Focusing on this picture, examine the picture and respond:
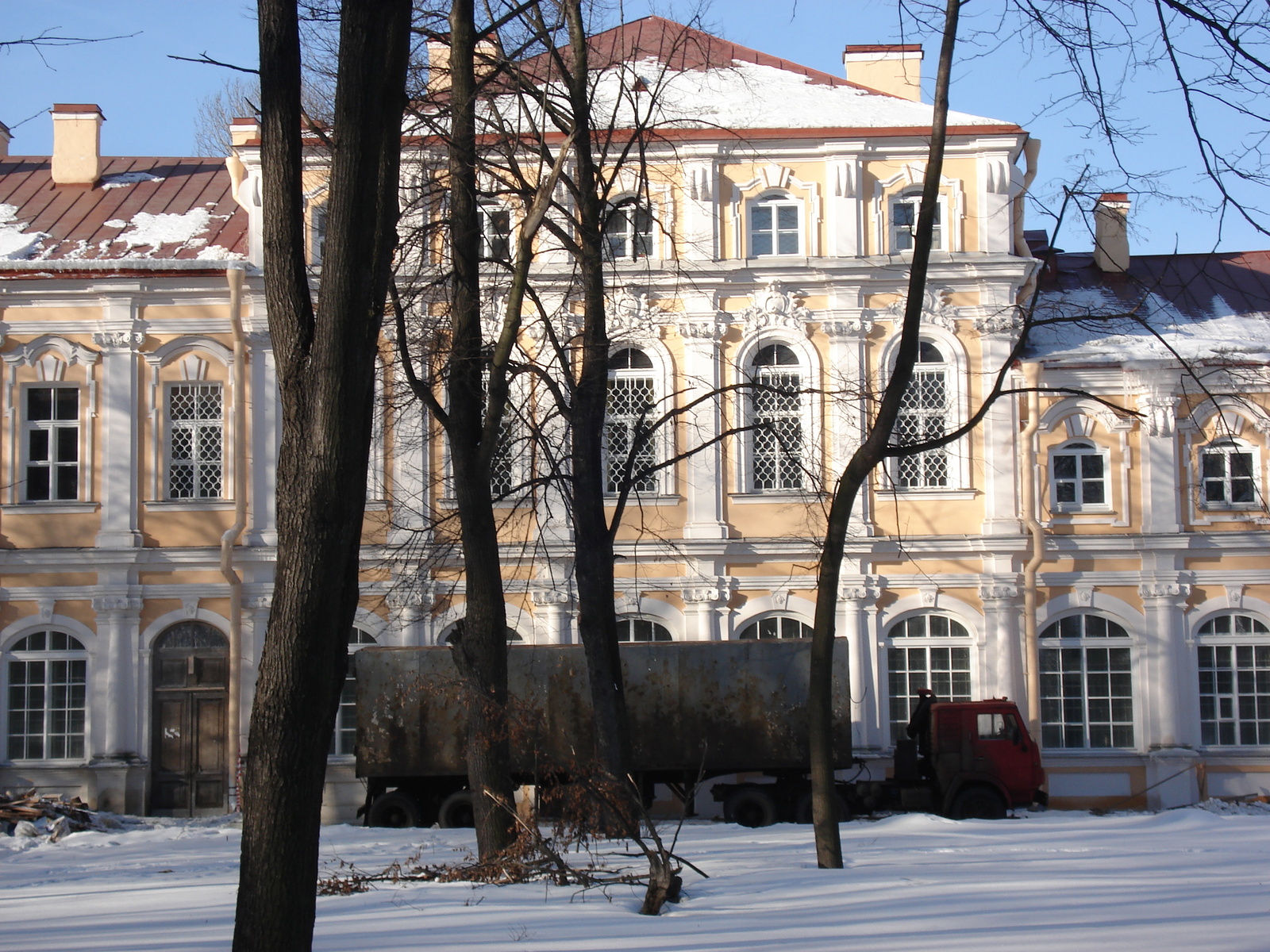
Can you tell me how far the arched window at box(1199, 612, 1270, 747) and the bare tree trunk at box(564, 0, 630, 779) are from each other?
12.2 metres

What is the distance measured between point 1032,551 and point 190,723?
1440 cm

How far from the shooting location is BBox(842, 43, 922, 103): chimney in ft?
80.8

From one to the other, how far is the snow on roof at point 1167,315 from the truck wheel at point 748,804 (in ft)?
29.2

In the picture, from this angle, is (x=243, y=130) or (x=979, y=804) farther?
(x=243, y=130)

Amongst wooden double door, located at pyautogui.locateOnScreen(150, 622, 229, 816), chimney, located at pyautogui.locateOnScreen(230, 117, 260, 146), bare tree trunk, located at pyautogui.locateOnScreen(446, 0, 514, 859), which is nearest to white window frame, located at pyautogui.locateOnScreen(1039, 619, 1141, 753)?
bare tree trunk, located at pyautogui.locateOnScreen(446, 0, 514, 859)

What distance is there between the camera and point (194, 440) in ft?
73.7

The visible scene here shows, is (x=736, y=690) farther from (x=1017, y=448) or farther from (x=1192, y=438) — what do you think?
(x=1192, y=438)

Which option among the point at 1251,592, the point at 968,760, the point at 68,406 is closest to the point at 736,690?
the point at 968,760

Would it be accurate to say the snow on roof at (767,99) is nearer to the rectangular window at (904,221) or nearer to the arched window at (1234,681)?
the rectangular window at (904,221)

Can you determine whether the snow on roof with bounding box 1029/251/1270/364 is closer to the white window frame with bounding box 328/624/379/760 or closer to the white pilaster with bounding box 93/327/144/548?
the white window frame with bounding box 328/624/379/760

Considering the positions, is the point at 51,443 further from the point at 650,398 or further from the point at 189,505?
the point at 650,398

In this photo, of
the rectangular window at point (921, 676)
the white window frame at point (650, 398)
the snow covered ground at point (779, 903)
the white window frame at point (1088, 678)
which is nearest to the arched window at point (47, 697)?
the snow covered ground at point (779, 903)

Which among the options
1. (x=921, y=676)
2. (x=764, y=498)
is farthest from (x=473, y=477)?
(x=921, y=676)

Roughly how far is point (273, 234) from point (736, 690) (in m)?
13.4
